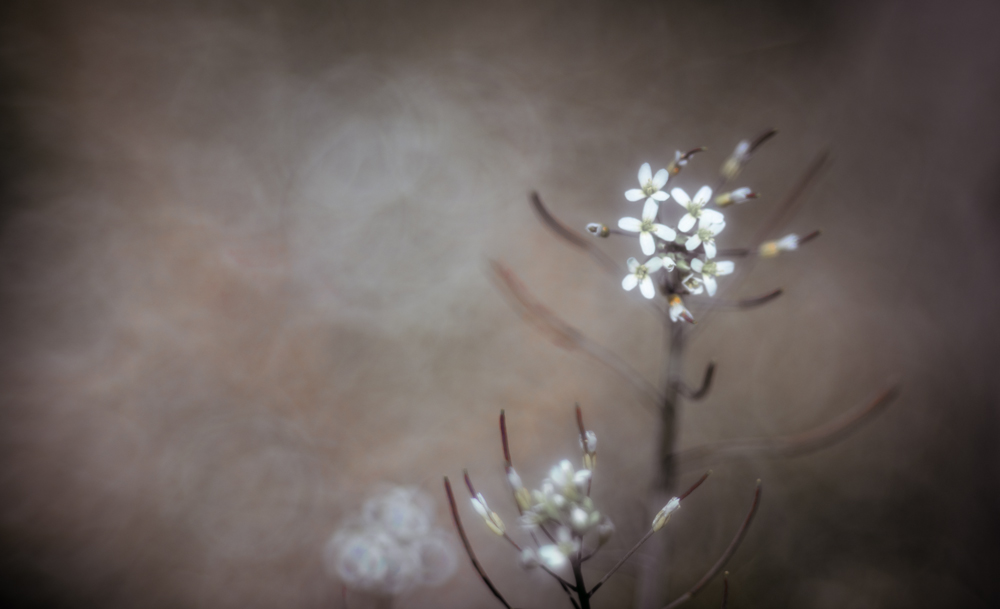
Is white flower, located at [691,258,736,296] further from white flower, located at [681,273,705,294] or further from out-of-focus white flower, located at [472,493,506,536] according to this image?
out-of-focus white flower, located at [472,493,506,536]

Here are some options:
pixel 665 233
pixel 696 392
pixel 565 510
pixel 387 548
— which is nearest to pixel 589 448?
pixel 565 510

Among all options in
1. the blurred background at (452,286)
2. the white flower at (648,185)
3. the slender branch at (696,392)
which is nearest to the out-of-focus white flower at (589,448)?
the slender branch at (696,392)

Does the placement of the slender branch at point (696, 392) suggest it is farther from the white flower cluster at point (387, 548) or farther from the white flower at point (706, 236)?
the white flower cluster at point (387, 548)

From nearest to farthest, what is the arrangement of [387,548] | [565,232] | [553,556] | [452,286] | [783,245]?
[553,556] < [783,245] < [565,232] < [387,548] < [452,286]

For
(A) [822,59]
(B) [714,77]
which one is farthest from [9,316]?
(A) [822,59]

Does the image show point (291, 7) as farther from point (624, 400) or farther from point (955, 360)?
point (955, 360)

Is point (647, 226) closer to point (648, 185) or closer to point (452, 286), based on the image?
point (648, 185)
